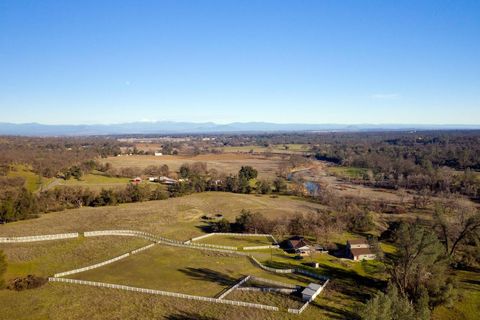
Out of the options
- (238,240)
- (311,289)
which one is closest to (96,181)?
(238,240)

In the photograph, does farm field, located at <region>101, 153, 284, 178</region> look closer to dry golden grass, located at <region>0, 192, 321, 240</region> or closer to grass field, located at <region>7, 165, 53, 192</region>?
grass field, located at <region>7, 165, 53, 192</region>

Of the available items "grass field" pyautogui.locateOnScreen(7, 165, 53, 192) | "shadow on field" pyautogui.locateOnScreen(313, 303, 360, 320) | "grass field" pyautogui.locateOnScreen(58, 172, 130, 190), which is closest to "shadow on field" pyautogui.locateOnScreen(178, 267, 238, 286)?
"shadow on field" pyautogui.locateOnScreen(313, 303, 360, 320)

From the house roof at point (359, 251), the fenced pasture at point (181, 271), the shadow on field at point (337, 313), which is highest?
the house roof at point (359, 251)

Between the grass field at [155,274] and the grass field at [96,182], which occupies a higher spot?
the grass field at [96,182]

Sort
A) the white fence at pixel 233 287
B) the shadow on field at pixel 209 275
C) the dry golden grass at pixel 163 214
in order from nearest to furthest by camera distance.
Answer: the white fence at pixel 233 287
the shadow on field at pixel 209 275
the dry golden grass at pixel 163 214

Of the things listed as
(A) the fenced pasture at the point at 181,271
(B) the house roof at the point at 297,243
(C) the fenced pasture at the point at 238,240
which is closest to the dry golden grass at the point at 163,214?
(C) the fenced pasture at the point at 238,240

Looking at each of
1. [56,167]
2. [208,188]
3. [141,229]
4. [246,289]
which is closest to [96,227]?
[141,229]

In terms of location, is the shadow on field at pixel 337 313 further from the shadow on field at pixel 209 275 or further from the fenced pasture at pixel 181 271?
the shadow on field at pixel 209 275

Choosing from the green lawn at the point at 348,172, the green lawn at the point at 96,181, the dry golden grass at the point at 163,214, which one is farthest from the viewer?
the green lawn at the point at 348,172
